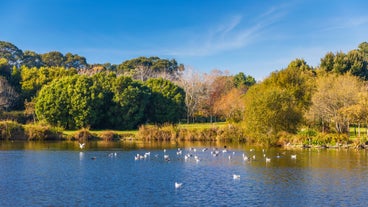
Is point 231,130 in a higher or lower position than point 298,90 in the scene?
lower

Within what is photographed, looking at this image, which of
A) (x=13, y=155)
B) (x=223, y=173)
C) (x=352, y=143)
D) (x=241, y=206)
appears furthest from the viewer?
(x=352, y=143)

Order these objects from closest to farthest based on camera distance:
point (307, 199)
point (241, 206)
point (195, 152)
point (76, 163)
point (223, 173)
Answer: point (241, 206)
point (307, 199)
point (223, 173)
point (76, 163)
point (195, 152)

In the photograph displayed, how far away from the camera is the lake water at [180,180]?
26.8m

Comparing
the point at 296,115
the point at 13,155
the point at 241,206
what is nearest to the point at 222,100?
the point at 296,115

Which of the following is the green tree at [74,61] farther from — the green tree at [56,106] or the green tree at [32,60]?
the green tree at [56,106]

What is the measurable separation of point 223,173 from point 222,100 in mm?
64956

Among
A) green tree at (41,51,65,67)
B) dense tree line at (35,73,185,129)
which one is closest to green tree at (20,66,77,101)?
dense tree line at (35,73,185,129)

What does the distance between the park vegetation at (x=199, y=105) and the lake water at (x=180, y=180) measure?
1355 centimetres

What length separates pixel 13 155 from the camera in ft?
160

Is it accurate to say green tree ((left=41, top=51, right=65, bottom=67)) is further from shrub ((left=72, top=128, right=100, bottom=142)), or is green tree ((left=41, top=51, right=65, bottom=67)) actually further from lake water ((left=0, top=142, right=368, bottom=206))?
lake water ((left=0, top=142, right=368, bottom=206))

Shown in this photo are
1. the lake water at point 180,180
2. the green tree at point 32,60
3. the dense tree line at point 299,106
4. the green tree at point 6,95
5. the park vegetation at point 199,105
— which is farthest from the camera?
the green tree at point 32,60

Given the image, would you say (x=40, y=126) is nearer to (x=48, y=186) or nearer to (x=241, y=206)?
(x=48, y=186)

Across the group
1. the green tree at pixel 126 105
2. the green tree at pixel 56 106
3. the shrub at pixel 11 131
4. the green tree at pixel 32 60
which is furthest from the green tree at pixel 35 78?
the green tree at pixel 32 60

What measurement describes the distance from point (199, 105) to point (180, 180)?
240 ft
